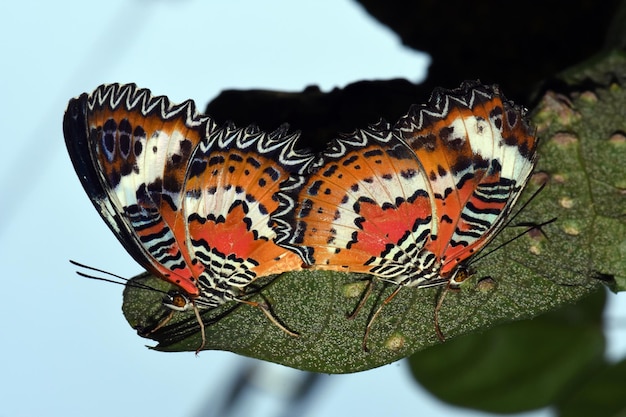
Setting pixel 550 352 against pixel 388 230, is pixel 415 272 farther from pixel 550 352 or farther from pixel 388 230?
pixel 550 352

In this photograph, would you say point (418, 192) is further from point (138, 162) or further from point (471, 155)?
point (138, 162)

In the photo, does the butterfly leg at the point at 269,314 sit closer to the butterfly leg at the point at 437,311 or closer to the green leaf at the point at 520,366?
the butterfly leg at the point at 437,311

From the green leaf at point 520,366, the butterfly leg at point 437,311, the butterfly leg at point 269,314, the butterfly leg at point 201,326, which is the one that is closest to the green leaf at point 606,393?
the green leaf at point 520,366

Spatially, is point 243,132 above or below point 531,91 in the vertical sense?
below

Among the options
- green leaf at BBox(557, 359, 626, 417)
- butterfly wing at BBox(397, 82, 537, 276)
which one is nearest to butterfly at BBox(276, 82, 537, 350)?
butterfly wing at BBox(397, 82, 537, 276)

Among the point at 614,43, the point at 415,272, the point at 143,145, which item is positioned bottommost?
the point at 143,145

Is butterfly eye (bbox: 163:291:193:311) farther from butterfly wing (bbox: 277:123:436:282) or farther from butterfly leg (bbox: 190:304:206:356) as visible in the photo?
butterfly wing (bbox: 277:123:436:282)

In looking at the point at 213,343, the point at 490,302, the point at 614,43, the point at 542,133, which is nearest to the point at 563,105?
the point at 542,133
